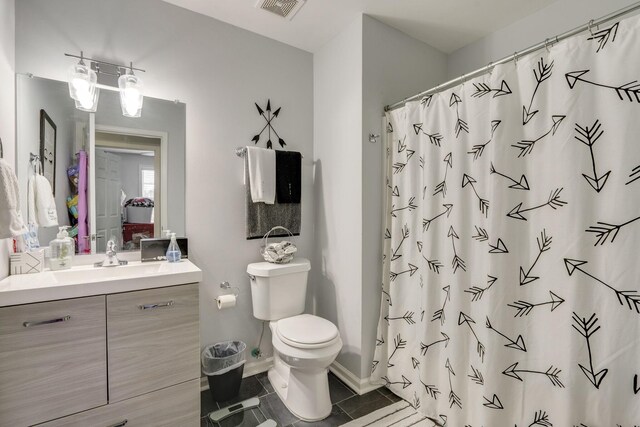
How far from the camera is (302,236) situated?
2.30 metres

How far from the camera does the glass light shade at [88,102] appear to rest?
151 cm

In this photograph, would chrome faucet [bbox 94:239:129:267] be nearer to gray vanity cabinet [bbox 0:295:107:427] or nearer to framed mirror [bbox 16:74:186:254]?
framed mirror [bbox 16:74:186:254]

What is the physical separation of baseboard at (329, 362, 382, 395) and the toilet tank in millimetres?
549

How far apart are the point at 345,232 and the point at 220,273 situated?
909mm

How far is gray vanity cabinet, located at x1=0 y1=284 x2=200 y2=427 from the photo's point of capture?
108 centimetres

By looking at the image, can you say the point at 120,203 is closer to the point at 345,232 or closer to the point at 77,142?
the point at 77,142

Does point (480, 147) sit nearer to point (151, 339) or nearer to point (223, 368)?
point (151, 339)

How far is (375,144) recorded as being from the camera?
6.37ft

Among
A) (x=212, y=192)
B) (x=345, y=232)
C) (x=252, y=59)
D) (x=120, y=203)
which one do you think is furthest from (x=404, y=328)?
(x=252, y=59)

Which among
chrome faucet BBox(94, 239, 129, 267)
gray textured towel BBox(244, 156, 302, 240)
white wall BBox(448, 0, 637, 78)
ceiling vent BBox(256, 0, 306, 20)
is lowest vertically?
chrome faucet BBox(94, 239, 129, 267)

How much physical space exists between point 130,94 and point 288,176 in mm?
1055

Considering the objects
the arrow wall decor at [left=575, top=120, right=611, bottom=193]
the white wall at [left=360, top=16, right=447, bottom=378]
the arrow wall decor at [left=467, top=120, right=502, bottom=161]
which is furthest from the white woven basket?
the arrow wall decor at [left=575, top=120, right=611, bottom=193]

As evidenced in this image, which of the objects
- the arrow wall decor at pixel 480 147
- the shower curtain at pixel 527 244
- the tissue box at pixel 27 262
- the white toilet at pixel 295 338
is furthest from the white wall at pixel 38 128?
the arrow wall decor at pixel 480 147

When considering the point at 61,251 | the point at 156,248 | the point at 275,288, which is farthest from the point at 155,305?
the point at 275,288
